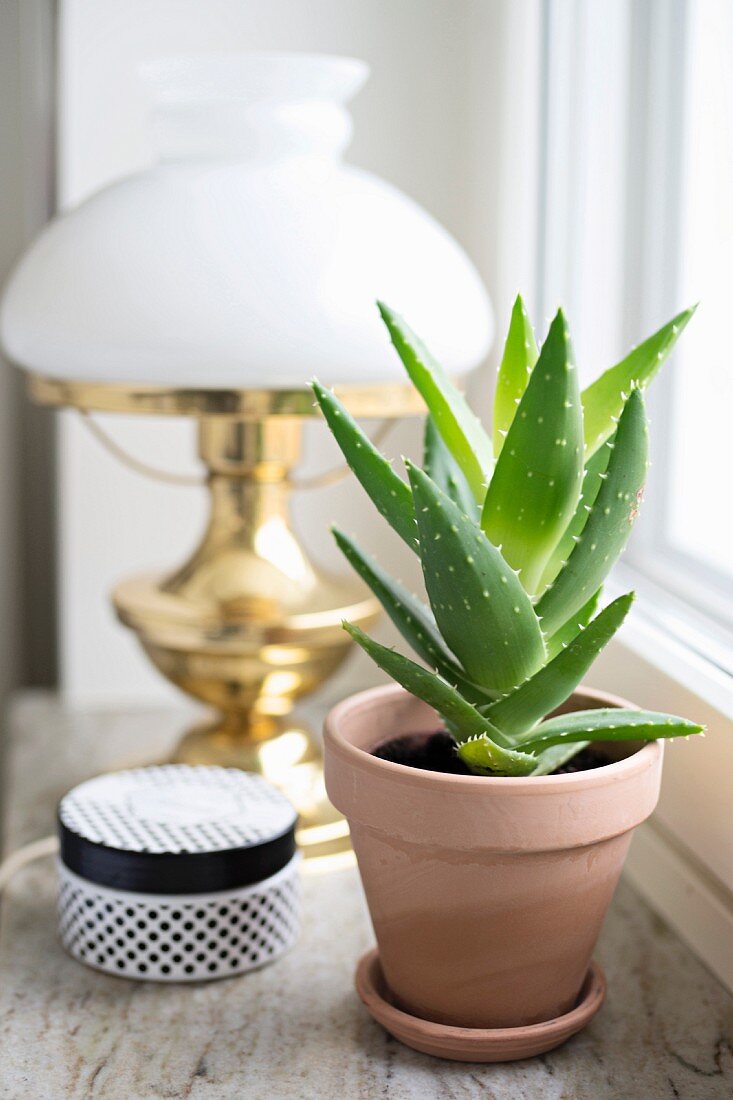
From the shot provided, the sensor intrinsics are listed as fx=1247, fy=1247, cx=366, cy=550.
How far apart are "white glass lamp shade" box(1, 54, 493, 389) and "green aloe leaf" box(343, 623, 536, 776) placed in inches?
10.7

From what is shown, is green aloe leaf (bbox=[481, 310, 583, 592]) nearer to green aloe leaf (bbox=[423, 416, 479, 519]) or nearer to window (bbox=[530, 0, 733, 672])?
green aloe leaf (bbox=[423, 416, 479, 519])

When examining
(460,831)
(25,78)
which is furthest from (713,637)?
(25,78)

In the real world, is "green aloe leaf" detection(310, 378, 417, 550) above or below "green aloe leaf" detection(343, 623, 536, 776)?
above

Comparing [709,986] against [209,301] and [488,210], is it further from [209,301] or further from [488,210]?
[488,210]

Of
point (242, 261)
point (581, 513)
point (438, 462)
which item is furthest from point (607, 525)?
point (242, 261)

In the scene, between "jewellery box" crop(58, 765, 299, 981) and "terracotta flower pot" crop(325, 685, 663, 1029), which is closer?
"terracotta flower pot" crop(325, 685, 663, 1029)

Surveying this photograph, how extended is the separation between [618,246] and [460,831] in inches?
23.9

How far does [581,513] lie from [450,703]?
0.34 feet

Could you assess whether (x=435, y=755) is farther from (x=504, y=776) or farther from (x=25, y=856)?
(x=25, y=856)

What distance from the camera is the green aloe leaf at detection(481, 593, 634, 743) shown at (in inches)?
20.4

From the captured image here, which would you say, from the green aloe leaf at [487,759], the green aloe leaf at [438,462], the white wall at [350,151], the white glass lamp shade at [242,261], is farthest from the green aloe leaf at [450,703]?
the white wall at [350,151]

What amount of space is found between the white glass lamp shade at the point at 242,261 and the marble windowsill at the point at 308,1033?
1.12 ft

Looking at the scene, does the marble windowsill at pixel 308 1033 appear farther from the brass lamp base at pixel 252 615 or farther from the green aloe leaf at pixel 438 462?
the green aloe leaf at pixel 438 462

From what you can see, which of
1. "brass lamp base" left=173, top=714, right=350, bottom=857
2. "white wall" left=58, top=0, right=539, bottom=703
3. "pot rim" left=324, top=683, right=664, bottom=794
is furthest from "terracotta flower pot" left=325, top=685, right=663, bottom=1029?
"white wall" left=58, top=0, right=539, bottom=703
